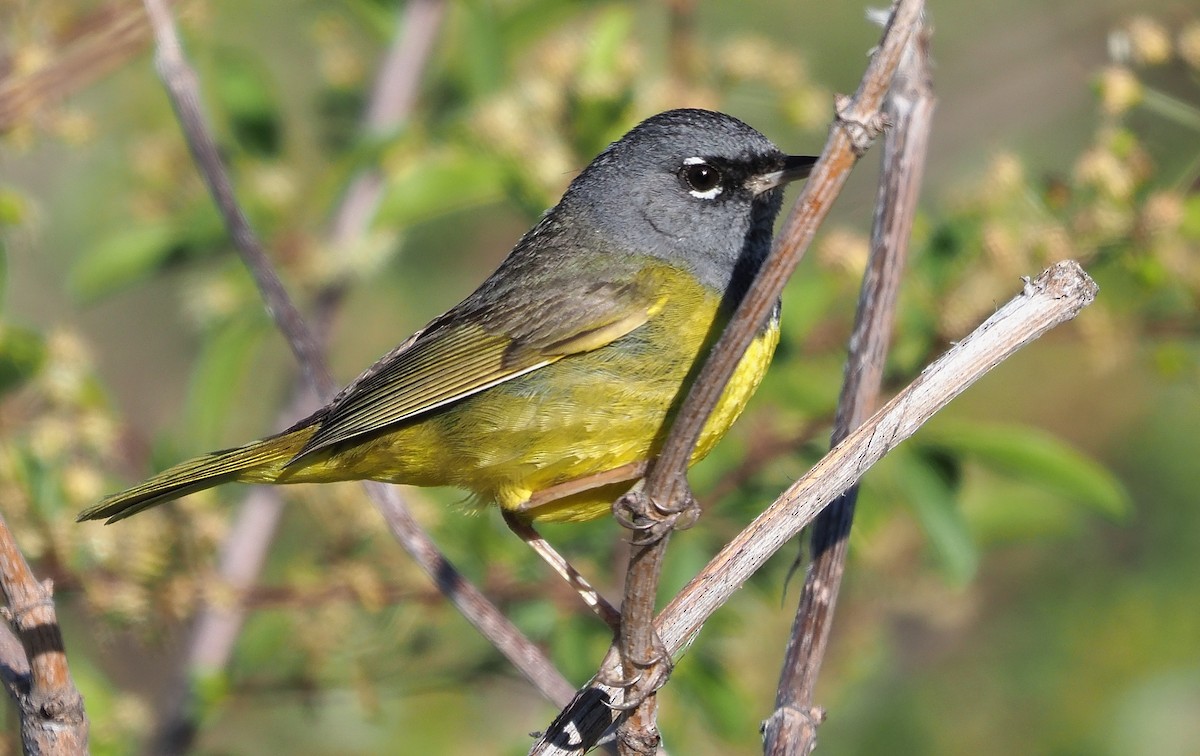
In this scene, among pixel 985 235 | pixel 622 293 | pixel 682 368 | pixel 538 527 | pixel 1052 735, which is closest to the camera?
pixel 682 368

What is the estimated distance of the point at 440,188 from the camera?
3.91 m

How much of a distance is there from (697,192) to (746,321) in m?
1.23

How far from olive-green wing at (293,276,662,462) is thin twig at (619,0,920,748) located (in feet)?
2.91

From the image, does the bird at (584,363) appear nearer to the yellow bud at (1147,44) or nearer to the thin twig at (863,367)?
the thin twig at (863,367)

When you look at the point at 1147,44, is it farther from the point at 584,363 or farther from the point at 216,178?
the point at 216,178

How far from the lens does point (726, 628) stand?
12.3 ft

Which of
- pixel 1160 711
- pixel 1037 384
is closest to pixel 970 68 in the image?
pixel 1037 384

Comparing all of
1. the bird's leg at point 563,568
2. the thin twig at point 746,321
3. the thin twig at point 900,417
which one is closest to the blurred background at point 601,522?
the bird's leg at point 563,568

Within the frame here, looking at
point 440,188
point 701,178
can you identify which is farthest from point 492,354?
point 440,188

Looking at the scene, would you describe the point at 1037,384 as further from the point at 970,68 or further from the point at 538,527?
the point at 538,527

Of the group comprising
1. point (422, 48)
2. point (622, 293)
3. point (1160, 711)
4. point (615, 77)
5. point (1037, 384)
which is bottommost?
point (1160, 711)

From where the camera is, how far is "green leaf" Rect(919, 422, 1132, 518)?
134 inches

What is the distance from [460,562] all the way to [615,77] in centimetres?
154

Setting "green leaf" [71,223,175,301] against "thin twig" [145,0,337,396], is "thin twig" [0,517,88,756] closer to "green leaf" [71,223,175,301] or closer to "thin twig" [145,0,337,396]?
"thin twig" [145,0,337,396]
